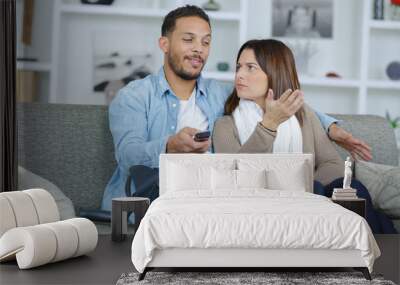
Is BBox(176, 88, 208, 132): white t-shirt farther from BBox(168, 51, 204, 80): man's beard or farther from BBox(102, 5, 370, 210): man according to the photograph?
BBox(168, 51, 204, 80): man's beard

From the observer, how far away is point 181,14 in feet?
20.8

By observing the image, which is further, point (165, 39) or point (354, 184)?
point (165, 39)

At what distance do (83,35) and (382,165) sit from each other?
262 centimetres

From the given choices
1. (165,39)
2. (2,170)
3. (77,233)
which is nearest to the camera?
(77,233)

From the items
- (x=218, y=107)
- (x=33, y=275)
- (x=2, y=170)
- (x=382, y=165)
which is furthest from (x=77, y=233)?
(x=382, y=165)

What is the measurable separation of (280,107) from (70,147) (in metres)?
1.69

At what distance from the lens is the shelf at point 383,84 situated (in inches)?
256

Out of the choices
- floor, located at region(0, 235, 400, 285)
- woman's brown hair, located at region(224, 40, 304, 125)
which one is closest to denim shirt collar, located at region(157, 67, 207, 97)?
woman's brown hair, located at region(224, 40, 304, 125)

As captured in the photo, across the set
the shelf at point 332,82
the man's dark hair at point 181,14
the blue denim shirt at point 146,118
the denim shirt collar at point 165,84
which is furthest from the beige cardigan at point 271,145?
the man's dark hair at point 181,14

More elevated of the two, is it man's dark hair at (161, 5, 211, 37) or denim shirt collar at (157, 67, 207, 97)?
man's dark hair at (161, 5, 211, 37)

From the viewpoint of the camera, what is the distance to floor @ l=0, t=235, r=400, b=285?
171 inches

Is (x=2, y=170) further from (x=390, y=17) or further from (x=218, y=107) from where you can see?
(x=390, y=17)

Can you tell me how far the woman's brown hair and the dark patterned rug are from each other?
201 cm

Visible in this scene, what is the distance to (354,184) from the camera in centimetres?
596
